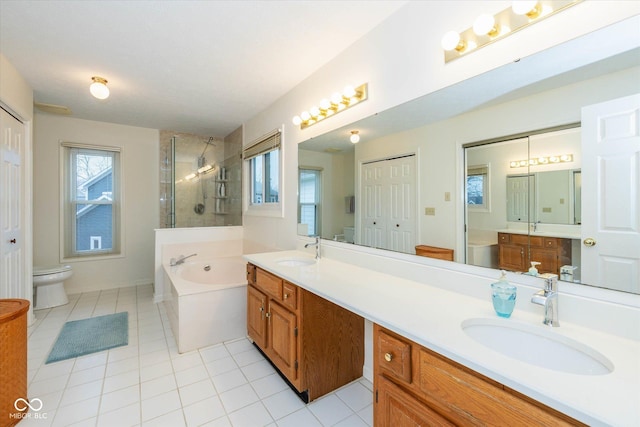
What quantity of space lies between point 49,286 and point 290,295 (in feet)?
10.5

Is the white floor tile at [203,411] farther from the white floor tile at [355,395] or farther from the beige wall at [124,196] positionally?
Result: the beige wall at [124,196]

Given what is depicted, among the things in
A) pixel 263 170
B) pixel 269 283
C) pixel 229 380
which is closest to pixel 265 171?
pixel 263 170

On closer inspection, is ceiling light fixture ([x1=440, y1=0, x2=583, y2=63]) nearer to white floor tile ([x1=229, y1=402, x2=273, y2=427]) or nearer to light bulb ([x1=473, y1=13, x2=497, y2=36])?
light bulb ([x1=473, y1=13, x2=497, y2=36])

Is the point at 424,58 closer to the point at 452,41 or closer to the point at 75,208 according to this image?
the point at 452,41

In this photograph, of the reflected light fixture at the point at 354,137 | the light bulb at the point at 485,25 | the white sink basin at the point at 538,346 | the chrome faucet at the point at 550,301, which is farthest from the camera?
the reflected light fixture at the point at 354,137

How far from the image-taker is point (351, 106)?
1975 millimetres

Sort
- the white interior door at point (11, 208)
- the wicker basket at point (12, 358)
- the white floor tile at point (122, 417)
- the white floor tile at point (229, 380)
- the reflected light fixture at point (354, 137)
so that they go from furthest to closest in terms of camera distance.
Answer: the white interior door at point (11, 208)
the reflected light fixture at point (354, 137)
the white floor tile at point (229, 380)
the white floor tile at point (122, 417)
the wicker basket at point (12, 358)

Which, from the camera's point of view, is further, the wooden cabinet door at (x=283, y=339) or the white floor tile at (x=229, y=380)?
the white floor tile at (x=229, y=380)

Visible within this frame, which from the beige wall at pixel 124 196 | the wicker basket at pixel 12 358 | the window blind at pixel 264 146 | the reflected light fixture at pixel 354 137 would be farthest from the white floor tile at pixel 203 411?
the beige wall at pixel 124 196

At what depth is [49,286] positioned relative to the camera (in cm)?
315

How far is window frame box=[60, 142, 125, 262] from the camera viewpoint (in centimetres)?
361

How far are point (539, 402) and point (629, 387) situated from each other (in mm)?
198

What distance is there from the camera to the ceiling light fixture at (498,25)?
1.04m

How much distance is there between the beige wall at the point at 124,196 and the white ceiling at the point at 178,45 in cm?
68
